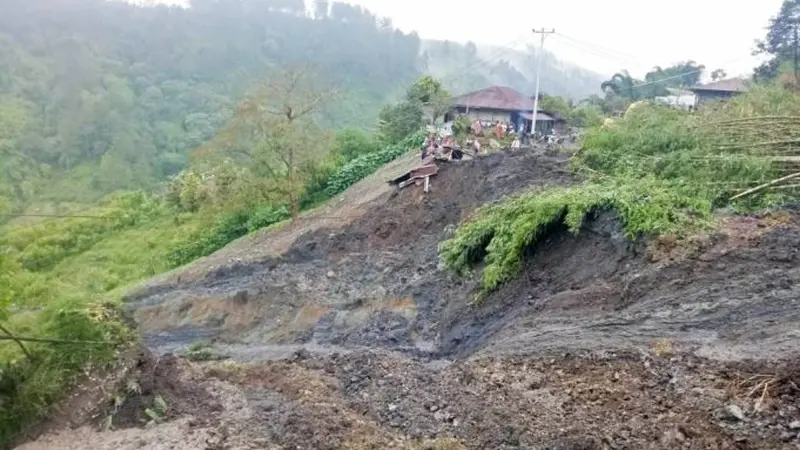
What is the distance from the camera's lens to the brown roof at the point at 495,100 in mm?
33844

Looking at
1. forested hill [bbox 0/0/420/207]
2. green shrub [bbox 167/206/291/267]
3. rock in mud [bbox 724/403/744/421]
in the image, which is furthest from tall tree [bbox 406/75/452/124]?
rock in mud [bbox 724/403/744/421]

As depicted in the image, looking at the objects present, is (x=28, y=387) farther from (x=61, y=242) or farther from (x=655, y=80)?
(x=655, y=80)

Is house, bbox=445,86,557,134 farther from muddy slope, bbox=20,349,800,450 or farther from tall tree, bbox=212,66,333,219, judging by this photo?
muddy slope, bbox=20,349,800,450

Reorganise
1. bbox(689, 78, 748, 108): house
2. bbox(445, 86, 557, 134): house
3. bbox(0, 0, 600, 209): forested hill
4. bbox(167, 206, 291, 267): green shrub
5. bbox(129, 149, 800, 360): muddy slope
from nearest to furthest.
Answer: bbox(129, 149, 800, 360): muddy slope
bbox(167, 206, 291, 267): green shrub
bbox(689, 78, 748, 108): house
bbox(445, 86, 557, 134): house
bbox(0, 0, 600, 209): forested hill

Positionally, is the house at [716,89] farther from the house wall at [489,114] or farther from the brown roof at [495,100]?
the house wall at [489,114]

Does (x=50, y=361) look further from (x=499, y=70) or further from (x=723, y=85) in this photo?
(x=499, y=70)

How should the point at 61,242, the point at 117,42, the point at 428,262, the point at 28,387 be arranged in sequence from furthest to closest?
the point at 117,42
the point at 61,242
the point at 428,262
the point at 28,387

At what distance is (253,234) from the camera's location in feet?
76.4

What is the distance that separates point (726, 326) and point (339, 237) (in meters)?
11.3

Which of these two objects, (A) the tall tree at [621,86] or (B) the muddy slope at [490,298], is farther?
(A) the tall tree at [621,86]

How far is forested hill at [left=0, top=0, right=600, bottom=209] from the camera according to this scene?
4884 centimetres

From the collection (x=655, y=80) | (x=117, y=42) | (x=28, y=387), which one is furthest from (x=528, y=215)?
(x=117, y=42)

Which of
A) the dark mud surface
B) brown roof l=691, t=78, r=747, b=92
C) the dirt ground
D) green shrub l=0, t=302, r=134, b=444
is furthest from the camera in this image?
brown roof l=691, t=78, r=747, b=92

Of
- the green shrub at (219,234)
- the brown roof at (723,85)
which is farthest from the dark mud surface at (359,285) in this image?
the brown roof at (723,85)
